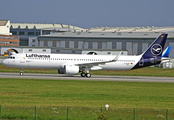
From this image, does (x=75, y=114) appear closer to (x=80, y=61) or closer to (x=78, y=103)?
(x=78, y=103)

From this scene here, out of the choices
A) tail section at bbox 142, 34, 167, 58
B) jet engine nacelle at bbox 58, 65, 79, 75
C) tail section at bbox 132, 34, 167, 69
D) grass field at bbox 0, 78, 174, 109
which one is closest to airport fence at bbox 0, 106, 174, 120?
grass field at bbox 0, 78, 174, 109

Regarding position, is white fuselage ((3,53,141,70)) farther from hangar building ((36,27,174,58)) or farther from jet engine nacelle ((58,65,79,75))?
hangar building ((36,27,174,58))

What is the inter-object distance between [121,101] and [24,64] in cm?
2656

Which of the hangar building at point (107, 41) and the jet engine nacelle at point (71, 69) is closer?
the jet engine nacelle at point (71, 69)

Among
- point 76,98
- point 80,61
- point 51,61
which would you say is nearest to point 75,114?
point 76,98

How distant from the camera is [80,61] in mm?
52656

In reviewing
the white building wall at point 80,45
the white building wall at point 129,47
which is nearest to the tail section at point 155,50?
the white building wall at point 129,47

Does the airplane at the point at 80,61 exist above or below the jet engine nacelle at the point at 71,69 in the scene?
above

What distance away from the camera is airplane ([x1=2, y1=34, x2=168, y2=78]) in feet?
166

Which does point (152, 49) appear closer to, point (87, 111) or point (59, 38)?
Result: point (87, 111)

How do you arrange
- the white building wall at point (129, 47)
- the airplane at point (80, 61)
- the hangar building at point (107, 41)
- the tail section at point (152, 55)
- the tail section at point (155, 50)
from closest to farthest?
1. the airplane at point (80, 61)
2. the tail section at point (152, 55)
3. the tail section at point (155, 50)
4. the hangar building at point (107, 41)
5. the white building wall at point (129, 47)

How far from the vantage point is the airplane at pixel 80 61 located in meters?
50.6

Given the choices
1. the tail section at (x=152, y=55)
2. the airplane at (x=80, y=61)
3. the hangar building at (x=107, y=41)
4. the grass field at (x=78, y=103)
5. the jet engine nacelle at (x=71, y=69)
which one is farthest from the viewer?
the hangar building at (x=107, y=41)

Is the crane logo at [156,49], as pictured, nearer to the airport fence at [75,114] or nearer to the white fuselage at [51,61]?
the white fuselage at [51,61]
